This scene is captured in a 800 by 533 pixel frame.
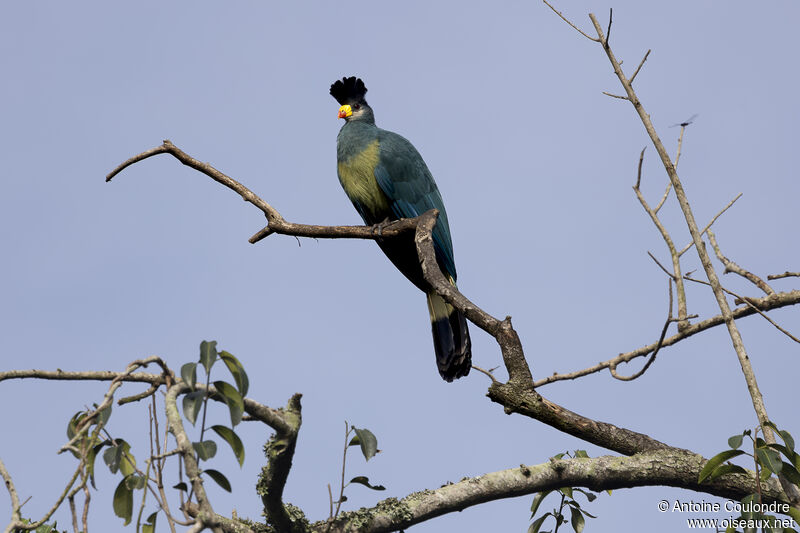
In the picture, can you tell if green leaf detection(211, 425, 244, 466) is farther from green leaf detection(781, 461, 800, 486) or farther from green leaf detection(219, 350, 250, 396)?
green leaf detection(781, 461, 800, 486)

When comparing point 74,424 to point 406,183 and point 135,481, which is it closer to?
point 135,481

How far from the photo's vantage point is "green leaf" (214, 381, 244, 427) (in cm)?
198

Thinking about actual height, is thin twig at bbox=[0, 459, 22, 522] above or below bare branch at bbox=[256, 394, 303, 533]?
below

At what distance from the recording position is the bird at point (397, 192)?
439 cm

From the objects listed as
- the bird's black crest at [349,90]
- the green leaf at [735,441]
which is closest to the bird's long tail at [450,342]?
the green leaf at [735,441]

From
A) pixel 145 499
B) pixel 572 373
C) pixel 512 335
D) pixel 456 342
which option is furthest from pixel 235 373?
pixel 456 342

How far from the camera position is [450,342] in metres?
4.11

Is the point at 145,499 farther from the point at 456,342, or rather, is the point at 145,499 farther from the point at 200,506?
the point at 456,342

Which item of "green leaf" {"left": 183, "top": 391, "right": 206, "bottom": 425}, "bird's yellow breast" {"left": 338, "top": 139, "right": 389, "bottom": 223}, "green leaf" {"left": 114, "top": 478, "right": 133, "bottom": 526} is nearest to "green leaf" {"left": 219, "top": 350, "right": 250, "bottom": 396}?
"green leaf" {"left": 183, "top": 391, "right": 206, "bottom": 425}

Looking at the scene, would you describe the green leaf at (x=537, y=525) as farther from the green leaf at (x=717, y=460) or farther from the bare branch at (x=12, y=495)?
the bare branch at (x=12, y=495)

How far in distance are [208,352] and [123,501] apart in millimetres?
516

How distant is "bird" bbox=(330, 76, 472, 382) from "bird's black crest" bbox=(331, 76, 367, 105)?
0.27m

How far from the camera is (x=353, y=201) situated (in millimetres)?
4879

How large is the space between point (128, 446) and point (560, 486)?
64.3 inches
